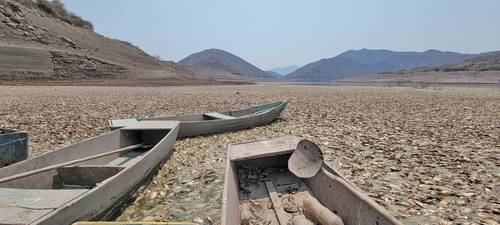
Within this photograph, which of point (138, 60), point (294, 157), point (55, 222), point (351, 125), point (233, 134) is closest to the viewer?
point (55, 222)

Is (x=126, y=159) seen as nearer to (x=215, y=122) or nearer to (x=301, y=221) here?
(x=215, y=122)

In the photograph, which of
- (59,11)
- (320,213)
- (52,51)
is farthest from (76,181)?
(59,11)

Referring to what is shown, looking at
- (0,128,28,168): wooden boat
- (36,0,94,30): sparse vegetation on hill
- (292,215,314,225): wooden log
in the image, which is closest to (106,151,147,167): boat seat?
(0,128,28,168): wooden boat

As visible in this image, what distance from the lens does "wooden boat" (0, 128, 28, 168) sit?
835 centimetres

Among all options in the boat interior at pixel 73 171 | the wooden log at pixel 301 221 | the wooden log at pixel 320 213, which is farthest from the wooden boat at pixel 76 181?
the wooden log at pixel 320 213

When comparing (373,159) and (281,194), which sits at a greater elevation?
(373,159)

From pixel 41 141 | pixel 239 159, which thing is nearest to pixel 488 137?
pixel 239 159

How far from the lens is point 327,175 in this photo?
7.21 m

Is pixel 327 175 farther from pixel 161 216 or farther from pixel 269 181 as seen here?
pixel 161 216

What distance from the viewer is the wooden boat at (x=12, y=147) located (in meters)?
8.35

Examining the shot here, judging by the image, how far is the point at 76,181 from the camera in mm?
7648

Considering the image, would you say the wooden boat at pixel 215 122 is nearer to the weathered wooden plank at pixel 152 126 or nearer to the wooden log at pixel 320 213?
the weathered wooden plank at pixel 152 126

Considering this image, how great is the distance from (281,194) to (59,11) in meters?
99.3

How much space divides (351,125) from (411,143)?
16.1ft
